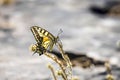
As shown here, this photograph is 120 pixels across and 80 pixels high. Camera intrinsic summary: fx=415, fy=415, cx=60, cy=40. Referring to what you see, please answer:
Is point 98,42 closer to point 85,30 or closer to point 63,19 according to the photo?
point 85,30

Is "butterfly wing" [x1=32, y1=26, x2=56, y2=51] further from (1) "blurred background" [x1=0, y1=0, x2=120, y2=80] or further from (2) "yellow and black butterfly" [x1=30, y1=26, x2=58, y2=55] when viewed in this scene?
(1) "blurred background" [x1=0, y1=0, x2=120, y2=80]

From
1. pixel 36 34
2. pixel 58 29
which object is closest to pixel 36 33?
pixel 36 34

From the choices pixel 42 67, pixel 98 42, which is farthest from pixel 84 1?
pixel 42 67

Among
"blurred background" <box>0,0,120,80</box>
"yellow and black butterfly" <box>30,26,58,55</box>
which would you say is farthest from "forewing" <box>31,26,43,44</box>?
"blurred background" <box>0,0,120,80</box>

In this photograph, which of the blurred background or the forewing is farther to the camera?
the blurred background

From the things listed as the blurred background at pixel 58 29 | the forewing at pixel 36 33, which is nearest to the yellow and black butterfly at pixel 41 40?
the forewing at pixel 36 33

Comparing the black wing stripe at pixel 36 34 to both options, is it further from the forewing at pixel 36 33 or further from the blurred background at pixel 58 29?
the blurred background at pixel 58 29
